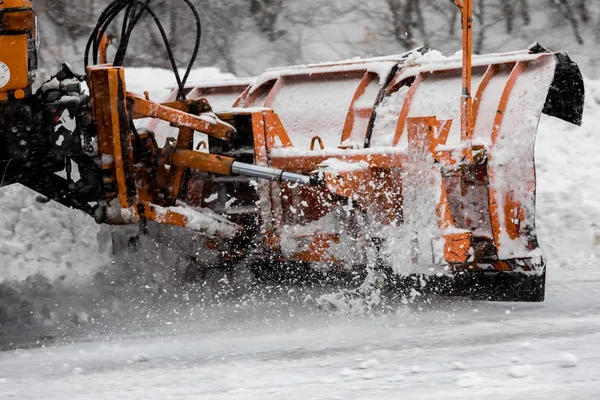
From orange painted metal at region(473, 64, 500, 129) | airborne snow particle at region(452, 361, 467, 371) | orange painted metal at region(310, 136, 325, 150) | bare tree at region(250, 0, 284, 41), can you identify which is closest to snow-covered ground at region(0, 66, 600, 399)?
airborne snow particle at region(452, 361, 467, 371)

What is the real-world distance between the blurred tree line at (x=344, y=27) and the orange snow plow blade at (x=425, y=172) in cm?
787

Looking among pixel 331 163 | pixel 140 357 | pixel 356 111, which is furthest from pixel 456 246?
pixel 140 357

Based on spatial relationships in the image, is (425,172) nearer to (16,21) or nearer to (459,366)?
(459,366)

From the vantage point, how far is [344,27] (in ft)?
43.2

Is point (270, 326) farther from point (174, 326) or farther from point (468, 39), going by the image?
point (468, 39)

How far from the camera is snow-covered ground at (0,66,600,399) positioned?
341 centimetres

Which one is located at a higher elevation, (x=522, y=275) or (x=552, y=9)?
(x=552, y=9)

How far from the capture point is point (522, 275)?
4727 millimetres

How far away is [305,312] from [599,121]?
14.3ft

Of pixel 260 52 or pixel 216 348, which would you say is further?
pixel 260 52

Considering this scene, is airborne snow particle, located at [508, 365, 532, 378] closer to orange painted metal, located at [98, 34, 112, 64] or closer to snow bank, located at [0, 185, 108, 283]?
orange painted metal, located at [98, 34, 112, 64]

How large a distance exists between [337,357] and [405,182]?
1.05m

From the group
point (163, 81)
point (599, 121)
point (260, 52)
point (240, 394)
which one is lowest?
point (240, 394)

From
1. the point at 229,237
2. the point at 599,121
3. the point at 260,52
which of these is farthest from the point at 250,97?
the point at 260,52
